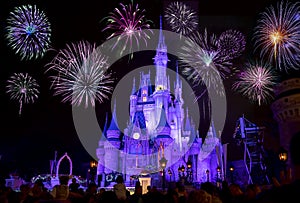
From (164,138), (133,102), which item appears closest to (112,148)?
(164,138)

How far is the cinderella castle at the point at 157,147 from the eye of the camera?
60.1m

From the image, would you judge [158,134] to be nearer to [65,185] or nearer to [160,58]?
[160,58]

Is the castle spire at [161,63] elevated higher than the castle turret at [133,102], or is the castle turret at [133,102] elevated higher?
the castle spire at [161,63]

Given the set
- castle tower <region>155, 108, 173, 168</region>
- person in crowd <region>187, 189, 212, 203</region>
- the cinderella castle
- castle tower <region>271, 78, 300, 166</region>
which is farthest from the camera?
castle tower <region>155, 108, 173, 168</region>

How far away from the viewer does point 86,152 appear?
3201 inches

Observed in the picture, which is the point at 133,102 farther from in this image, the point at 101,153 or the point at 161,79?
the point at 101,153

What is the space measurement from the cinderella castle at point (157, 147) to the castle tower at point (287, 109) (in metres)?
21.6

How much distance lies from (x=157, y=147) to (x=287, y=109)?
33.5 meters

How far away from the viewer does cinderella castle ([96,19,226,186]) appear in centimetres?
6013

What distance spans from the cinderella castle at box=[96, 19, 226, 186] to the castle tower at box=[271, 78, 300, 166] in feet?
70.9

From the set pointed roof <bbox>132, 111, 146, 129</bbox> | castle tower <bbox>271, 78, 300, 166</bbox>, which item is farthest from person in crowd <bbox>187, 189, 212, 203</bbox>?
pointed roof <bbox>132, 111, 146, 129</bbox>

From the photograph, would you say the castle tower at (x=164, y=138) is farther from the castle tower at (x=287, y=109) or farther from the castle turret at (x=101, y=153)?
the castle tower at (x=287, y=109)

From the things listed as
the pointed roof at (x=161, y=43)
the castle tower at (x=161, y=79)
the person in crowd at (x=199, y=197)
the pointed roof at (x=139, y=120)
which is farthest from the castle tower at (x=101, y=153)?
the person in crowd at (x=199, y=197)

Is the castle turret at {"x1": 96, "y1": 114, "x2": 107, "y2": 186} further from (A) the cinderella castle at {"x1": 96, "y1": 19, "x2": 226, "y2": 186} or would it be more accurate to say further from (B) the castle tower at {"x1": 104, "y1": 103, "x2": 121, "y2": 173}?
(B) the castle tower at {"x1": 104, "y1": 103, "x2": 121, "y2": 173}
